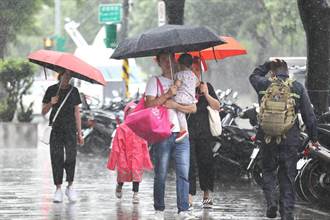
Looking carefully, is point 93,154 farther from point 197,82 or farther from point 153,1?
point 153,1

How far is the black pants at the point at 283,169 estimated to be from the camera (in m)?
9.91

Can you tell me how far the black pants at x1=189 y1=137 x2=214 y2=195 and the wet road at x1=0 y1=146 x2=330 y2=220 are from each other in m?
0.29

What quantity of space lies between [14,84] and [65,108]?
10472 millimetres

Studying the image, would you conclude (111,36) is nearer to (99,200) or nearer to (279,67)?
(99,200)

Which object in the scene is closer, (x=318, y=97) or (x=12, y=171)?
(x=318, y=97)

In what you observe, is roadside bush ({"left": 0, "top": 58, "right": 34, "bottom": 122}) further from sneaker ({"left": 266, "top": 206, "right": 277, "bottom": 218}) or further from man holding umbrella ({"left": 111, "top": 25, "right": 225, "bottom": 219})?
sneaker ({"left": 266, "top": 206, "right": 277, "bottom": 218})

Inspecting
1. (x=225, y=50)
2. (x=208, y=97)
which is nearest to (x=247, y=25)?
(x=225, y=50)

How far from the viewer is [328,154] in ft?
37.5

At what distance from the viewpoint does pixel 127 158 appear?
12.8 meters

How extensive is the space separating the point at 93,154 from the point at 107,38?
127 inches

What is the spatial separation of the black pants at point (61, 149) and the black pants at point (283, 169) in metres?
3.03

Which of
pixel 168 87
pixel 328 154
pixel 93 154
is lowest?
pixel 93 154

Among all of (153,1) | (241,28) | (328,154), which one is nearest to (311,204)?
(328,154)

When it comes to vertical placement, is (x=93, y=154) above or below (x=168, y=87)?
below
